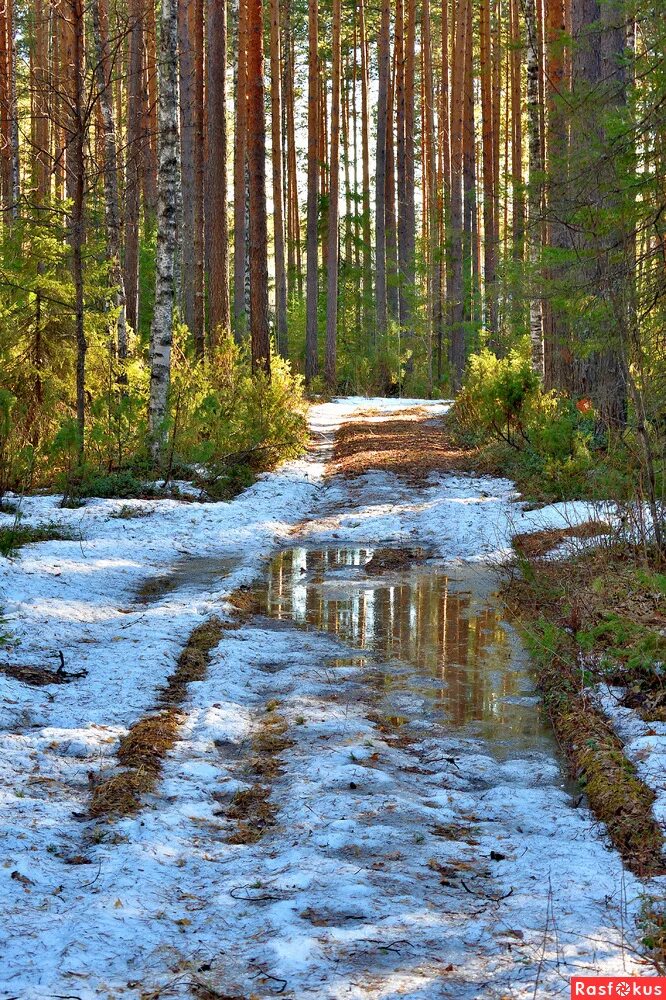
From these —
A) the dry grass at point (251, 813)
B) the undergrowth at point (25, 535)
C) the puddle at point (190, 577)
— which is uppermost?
the undergrowth at point (25, 535)

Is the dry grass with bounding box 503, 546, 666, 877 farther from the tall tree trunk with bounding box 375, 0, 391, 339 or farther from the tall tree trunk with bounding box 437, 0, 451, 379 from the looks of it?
the tall tree trunk with bounding box 437, 0, 451, 379

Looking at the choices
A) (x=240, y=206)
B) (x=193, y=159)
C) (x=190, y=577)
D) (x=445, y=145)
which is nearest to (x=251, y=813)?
(x=190, y=577)

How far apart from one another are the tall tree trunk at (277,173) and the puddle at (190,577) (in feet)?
69.5

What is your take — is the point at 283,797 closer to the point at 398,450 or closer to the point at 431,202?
the point at 398,450

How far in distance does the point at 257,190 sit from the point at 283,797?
15707mm

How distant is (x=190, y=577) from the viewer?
326 inches

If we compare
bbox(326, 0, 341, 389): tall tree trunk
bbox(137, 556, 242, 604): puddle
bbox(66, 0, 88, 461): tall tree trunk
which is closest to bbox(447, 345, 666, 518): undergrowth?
bbox(137, 556, 242, 604): puddle

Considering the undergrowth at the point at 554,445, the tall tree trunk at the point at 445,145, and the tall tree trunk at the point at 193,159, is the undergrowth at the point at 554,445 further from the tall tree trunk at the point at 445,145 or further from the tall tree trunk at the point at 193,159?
the tall tree trunk at the point at 445,145

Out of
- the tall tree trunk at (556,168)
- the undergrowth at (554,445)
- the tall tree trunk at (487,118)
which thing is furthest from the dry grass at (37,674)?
the tall tree trunk at (487,118)

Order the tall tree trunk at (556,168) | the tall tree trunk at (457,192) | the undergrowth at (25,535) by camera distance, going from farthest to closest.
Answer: the tall tree trunk at (457,192) < the tall tree trunk at (556,168) < the undergrowth at (25,535)

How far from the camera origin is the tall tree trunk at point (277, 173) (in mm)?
27297

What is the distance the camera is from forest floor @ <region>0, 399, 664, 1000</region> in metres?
Result: 2.82

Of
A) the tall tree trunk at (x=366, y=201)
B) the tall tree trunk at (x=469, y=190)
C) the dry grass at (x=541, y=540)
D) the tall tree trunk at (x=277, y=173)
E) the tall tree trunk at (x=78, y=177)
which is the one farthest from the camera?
the tall tree trunk at (x=366, y=201)

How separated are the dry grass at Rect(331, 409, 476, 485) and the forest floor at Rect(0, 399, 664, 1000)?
5882 millimetres
